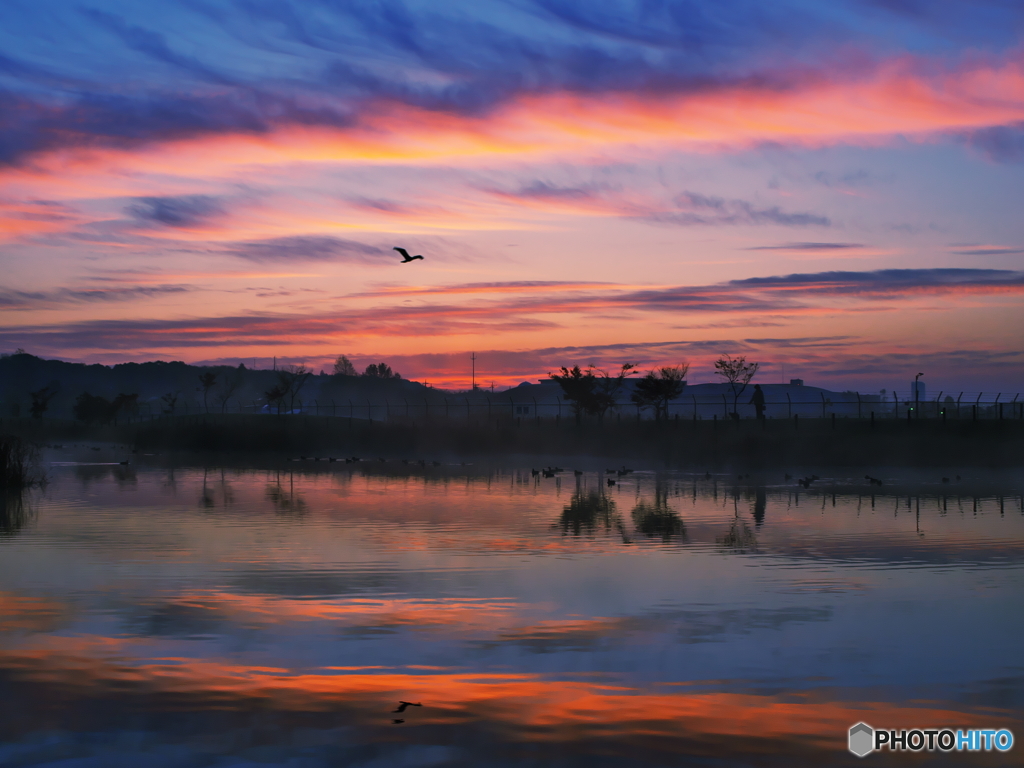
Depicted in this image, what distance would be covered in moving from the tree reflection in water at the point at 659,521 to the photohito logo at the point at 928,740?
10894mm

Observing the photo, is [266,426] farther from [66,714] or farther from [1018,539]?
[66,714]

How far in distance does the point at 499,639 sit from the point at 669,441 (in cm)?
3995

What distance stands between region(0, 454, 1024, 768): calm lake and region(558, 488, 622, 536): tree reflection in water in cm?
Result: 23

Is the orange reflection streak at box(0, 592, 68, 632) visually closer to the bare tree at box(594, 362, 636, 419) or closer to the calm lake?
the calm lake

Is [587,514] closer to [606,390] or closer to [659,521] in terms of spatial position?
[659,521]

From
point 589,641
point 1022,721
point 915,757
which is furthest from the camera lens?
point 589,641

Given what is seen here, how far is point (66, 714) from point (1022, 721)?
744 cm

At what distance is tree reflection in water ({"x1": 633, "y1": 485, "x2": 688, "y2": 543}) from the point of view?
19.6 metres

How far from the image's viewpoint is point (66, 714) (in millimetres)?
8148

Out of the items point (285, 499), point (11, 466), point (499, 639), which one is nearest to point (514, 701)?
point (499, 639)

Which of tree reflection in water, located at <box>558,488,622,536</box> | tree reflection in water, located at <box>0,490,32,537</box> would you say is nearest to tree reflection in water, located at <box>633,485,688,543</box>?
tree reflection in water, located at <box>558,488,622,536</box>

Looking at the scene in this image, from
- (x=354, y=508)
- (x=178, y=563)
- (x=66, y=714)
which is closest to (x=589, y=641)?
(x=66, y=714)

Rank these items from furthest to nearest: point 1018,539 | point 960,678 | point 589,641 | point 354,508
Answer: point 354,508
point 1018,539
point 589,641
point 960,678

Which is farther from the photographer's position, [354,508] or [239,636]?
[354,508]
